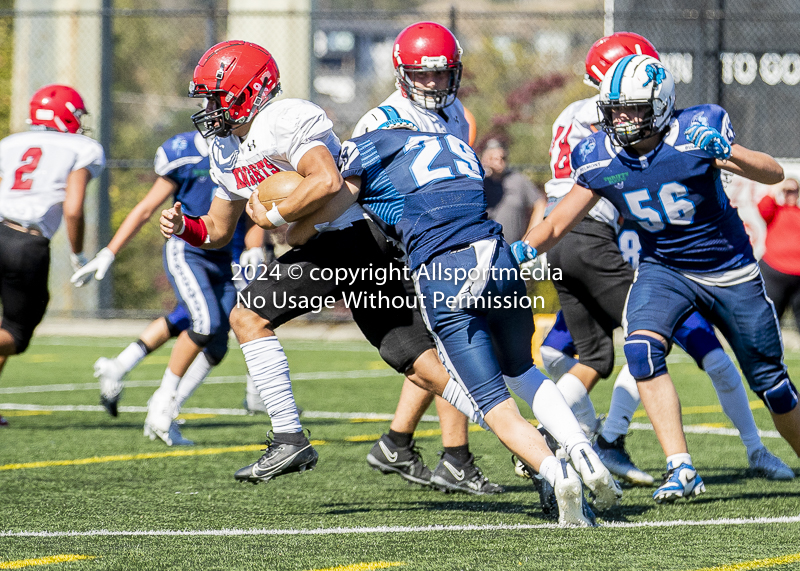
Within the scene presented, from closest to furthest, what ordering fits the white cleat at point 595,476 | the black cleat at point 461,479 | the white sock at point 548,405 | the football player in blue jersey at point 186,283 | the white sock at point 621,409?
the white cleat at point 595,476
the white sock at point 548,405
the black cleat at point 461,479
the white sock at point 621,409
the football player in blue jersey at point 186,283

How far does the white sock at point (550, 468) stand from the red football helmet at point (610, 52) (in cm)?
226

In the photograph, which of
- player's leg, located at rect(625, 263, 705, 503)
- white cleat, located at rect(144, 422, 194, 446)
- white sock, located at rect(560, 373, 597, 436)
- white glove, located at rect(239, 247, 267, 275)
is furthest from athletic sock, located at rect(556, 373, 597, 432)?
white glove, located at rect(239, 247, 267, 275)

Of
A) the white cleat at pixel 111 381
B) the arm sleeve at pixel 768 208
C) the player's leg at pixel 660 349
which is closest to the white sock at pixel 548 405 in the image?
the player's leg at pixel 660 349

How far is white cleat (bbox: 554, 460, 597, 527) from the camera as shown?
381 cm

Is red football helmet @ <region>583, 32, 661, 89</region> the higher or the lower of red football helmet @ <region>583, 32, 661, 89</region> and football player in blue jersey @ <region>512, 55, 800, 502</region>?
the higher

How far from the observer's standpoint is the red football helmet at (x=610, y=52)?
5434mm

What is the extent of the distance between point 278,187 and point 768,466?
2.63 meters

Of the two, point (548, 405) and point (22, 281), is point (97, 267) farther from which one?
point (548, 405)

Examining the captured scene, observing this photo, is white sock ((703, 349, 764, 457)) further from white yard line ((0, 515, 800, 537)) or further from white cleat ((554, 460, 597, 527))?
white cleat ((554, 460, 597, 527))

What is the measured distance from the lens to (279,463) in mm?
4238

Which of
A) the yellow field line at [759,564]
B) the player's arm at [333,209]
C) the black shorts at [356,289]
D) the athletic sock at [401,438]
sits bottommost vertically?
the yellow field line at [759,564]

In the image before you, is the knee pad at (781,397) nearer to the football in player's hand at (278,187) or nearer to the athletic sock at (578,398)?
the athletic sock at (578,398)

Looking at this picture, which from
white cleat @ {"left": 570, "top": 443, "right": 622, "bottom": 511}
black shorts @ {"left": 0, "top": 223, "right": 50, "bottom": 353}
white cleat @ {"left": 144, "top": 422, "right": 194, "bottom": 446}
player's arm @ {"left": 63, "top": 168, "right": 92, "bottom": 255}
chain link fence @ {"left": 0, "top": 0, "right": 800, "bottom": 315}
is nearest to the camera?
white cleat @ {"left": 570, "top": 443, "right": 622, "bottom": 511}

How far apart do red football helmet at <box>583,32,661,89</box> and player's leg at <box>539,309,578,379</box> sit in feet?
4.10
